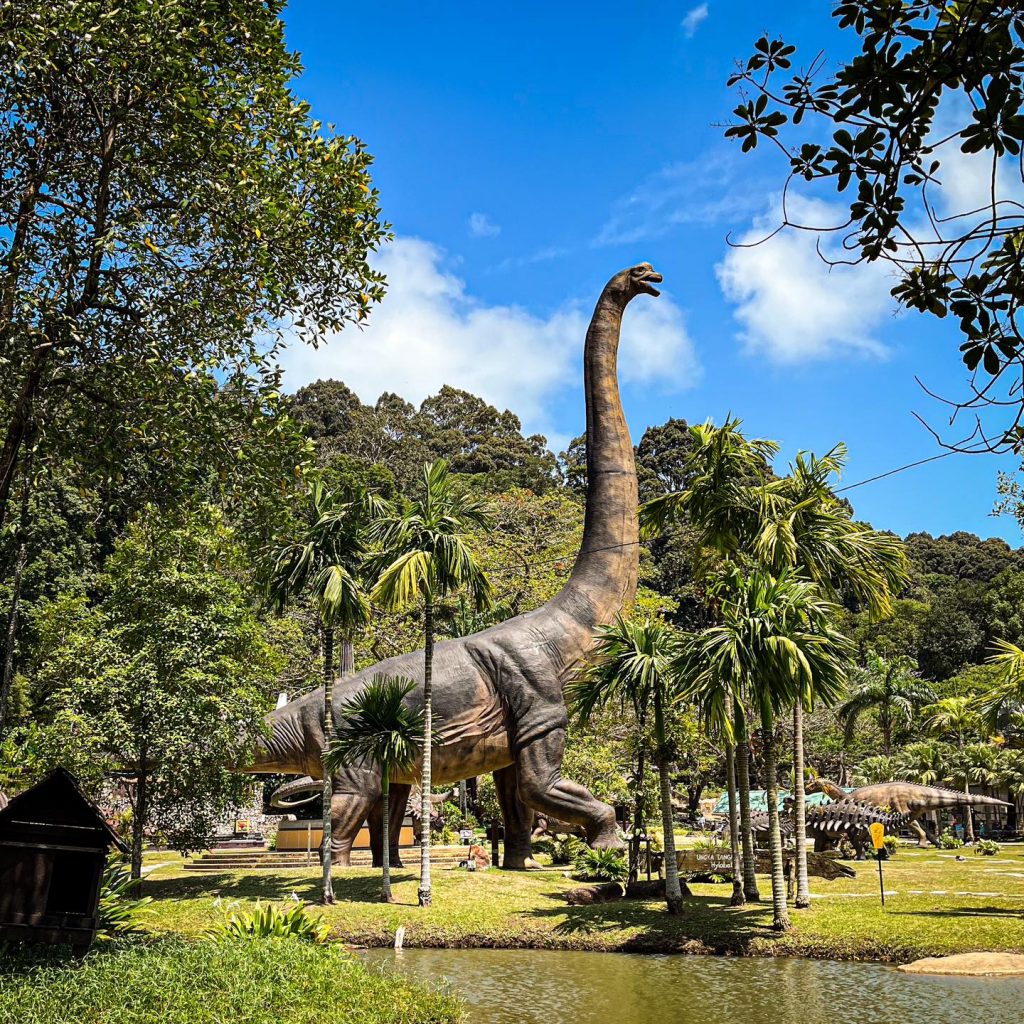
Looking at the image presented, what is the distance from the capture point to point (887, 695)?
43.7m

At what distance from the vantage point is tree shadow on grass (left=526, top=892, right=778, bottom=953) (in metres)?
13.3

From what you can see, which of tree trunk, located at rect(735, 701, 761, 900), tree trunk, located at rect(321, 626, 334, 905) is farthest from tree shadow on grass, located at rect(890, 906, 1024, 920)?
tree trunk, located at rect(321, 626, 334, 905)

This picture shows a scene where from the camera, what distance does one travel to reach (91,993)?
832 cm

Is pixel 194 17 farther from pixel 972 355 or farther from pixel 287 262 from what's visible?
pixel 972 355

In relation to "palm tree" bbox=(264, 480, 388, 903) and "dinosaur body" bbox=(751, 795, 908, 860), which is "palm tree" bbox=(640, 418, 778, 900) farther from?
"dinosaur body" bbox=(751, 795, 908, 860)

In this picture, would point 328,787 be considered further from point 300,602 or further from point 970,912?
point 300,602

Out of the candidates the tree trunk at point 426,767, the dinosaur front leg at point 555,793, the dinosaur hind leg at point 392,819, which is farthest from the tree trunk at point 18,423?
the dinosaur hind leg at point 392,819

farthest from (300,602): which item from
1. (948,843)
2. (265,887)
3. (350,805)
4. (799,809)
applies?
(799,809)

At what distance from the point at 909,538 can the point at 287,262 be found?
78.3 metres

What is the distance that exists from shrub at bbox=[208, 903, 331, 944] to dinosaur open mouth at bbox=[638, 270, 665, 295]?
1313 cm

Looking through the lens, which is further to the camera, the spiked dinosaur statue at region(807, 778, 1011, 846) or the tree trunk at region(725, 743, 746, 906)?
the spiked dinosaur statue at region(807, 778, 1011, 846)

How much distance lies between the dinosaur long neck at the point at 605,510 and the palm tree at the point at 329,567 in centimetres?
416

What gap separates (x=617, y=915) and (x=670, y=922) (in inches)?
38.6

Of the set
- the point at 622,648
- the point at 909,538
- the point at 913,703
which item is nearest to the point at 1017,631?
the point at 913,703
